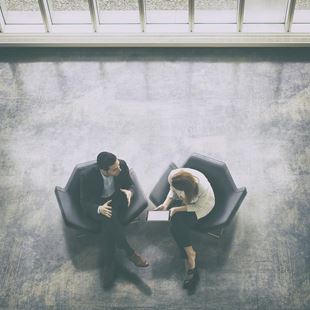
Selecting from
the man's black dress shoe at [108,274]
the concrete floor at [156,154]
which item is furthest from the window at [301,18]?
the man's black dress shoe at [108,274]

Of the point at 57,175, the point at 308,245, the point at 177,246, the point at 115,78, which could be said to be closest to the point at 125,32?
the point at 115,78

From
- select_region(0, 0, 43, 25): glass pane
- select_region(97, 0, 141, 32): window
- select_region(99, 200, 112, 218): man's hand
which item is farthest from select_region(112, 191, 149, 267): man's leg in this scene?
select_region(0, 0, 43, 25): glass pane

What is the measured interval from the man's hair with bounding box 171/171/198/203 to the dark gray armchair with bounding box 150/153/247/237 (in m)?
0.53

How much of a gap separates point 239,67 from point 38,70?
320cm

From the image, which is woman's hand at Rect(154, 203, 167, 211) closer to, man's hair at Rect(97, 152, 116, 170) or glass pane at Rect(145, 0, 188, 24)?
man's hair at Rect(97, 152, 116, 170)

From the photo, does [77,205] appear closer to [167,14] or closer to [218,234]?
[218,234]

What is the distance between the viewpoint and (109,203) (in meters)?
5.80

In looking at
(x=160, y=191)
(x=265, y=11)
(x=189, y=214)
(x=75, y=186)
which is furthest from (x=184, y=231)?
(x=265, y=11)

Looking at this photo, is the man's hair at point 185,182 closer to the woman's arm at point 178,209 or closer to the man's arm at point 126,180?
the woman's arm at point 178,209

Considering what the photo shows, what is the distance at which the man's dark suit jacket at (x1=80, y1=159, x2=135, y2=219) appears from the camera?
18.8ft

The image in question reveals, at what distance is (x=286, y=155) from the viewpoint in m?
6.79

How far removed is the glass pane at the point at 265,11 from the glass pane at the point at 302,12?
20 centimetres

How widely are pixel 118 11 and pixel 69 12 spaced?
798 millimetres

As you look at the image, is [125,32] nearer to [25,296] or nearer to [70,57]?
[70,57]
